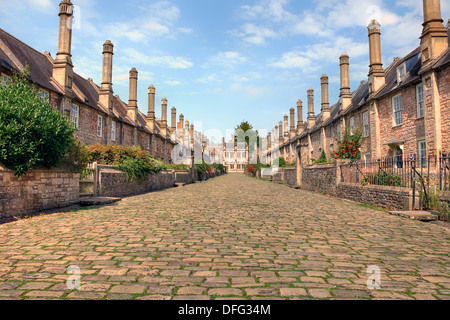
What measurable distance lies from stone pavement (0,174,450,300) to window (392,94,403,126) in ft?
49.3

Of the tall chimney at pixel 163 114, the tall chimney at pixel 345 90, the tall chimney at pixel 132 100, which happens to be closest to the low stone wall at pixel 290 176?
the tall chimney at pixel 345 90

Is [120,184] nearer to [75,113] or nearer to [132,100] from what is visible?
[75,113]

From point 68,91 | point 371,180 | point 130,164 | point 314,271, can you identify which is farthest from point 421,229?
point 68,91

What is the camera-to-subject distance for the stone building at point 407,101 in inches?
630

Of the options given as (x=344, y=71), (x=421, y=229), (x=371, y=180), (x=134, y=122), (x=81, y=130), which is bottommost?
(x=421, y=229)

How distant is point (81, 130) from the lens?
22.2 m

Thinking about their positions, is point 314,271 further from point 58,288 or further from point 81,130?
point 81,130

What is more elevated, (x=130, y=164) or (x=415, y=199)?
(x=130, y=164)

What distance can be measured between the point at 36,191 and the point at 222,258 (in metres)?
7.58

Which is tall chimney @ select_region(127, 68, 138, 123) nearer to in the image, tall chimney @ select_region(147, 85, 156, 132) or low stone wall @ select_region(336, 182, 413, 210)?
tall chimney @ select_region(147, 85, 156, 132)

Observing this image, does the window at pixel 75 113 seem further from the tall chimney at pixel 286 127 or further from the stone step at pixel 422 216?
the tall chimney at pixel 286 127

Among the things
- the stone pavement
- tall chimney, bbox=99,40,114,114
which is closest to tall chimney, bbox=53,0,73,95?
tall chimney, bbox=99,40,114,114
